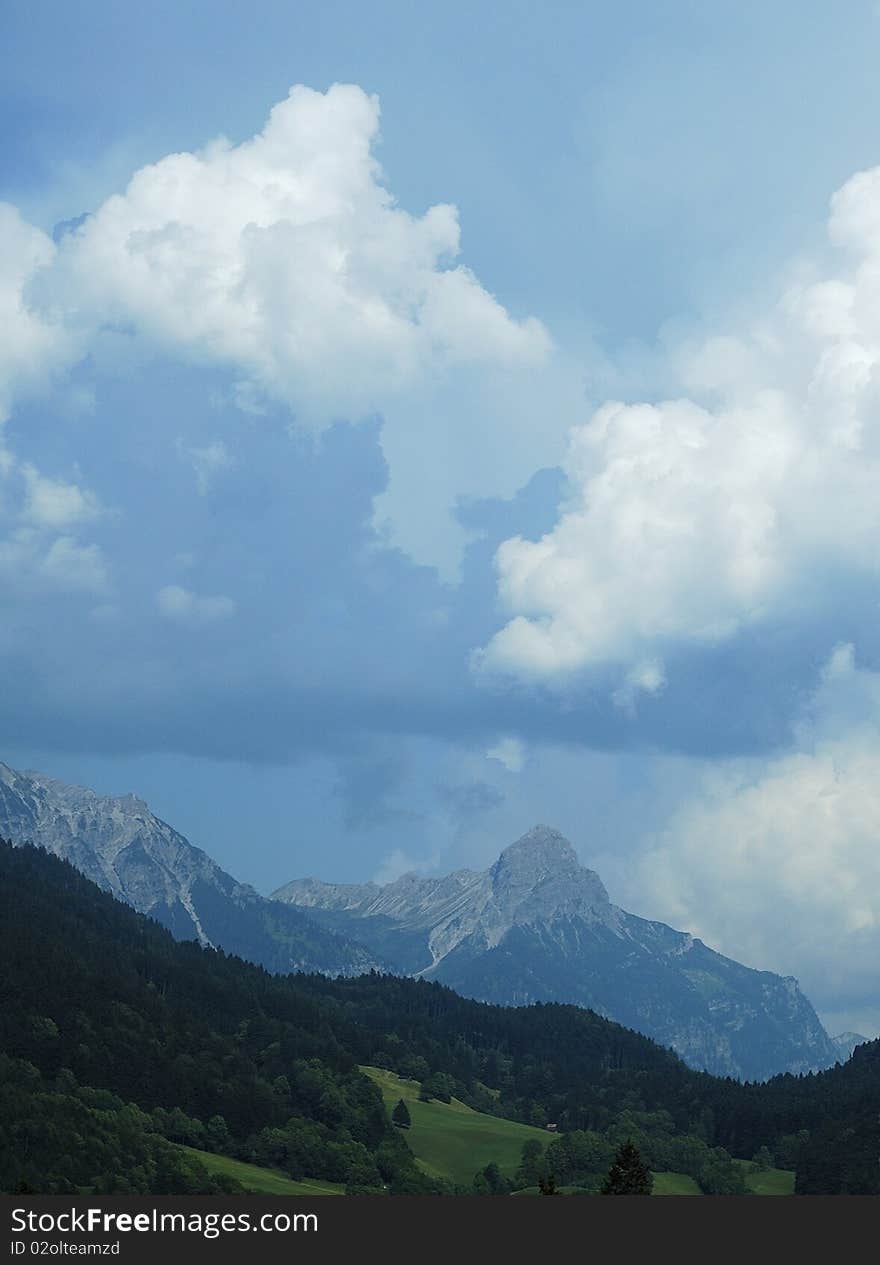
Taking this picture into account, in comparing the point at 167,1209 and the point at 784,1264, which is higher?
the point at 167,1209

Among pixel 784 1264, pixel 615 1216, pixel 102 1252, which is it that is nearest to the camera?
pixel 102 1252

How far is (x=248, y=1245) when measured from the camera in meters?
86.9

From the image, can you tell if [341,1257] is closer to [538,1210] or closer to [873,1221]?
[538,1210]

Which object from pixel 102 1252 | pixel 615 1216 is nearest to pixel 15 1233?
pixel 102 1252

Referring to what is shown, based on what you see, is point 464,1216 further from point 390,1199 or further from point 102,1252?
point 102,1252

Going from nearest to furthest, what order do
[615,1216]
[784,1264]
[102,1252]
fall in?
[102,1252] < [784,1264] < [615,1216]

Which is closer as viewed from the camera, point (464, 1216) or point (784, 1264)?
point (784, 1264)

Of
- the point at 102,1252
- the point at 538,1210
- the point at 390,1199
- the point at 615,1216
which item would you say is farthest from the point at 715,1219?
the point at 102,1252

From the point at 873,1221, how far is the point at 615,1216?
20539 millimetres

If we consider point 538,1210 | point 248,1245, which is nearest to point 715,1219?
point 538,1210

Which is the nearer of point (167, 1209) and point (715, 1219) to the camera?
point (167, 1209)

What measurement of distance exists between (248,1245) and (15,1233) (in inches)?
660

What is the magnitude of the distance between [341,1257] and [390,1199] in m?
11.0

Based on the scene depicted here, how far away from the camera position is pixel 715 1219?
10069cm
